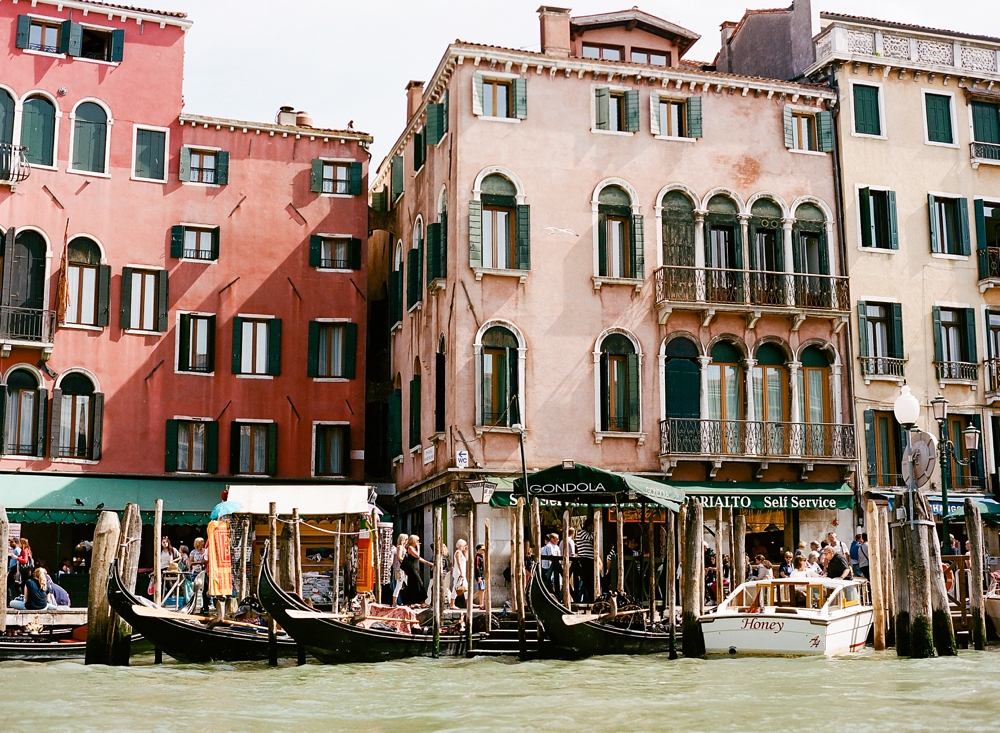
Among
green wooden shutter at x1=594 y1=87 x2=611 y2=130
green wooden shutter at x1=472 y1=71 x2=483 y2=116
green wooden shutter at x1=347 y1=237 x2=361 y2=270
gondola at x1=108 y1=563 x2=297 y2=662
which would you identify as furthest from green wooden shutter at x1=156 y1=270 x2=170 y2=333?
gondola at x1=108 y1=563 x2=297 y2=662

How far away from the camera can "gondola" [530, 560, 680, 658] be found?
1834 cm

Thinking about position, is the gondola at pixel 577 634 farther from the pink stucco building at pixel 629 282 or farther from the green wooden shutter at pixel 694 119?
the green wooden shutter at pixel 694 119

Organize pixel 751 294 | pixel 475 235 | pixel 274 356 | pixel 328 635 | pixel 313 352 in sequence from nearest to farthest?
1. pixel 328 635
2. pixel 475 235
3. pixel 751 294
4. pixel 274 356
5. pixel 313 352

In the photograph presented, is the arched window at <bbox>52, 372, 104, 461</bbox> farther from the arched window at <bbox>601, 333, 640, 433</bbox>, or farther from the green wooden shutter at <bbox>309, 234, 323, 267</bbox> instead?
the arched window at <bbox>601, 333, 640, 433</bbox>

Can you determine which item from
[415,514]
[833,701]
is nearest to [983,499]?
[415,514]

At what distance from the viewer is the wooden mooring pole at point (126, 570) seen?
17531 mm

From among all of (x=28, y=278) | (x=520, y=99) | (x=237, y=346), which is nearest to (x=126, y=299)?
(x=28, y=278)

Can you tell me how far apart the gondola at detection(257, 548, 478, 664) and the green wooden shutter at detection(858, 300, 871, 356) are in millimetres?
11967

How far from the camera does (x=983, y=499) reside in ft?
86.1

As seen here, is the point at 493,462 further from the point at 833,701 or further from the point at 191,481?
the point at 833,701

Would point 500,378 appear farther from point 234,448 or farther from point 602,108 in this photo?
point 234,448

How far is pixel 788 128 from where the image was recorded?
27062mm

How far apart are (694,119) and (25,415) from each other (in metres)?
13.9

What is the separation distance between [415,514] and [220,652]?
8.79 metres
